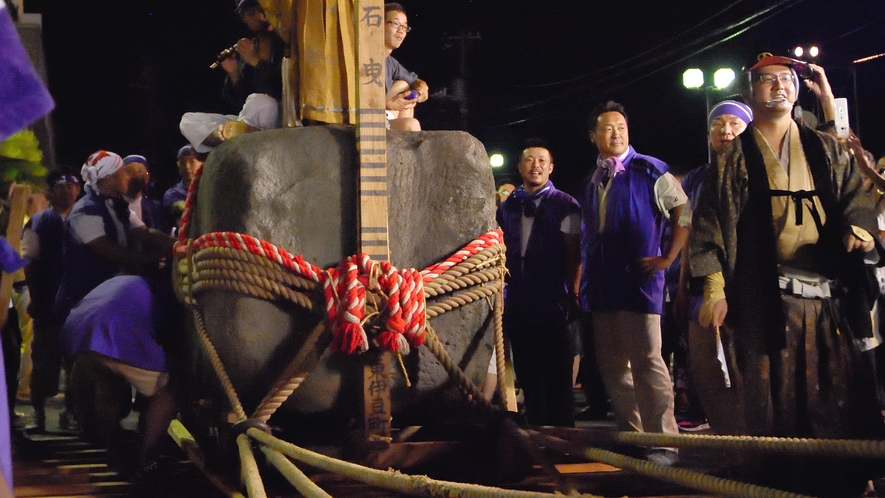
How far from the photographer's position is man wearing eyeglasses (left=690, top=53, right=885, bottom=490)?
331cm

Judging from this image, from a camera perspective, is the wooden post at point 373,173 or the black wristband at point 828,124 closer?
the wooden post at point 373,173

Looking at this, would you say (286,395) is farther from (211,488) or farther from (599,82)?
(599,82)

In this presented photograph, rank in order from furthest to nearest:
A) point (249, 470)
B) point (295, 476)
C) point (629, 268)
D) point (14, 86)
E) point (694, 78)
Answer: point (694, 78) < point (629, 268) < point (249, 470) < point (295, 476) < point (14, 86)

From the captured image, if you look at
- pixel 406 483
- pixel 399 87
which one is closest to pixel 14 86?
pixel 406 483

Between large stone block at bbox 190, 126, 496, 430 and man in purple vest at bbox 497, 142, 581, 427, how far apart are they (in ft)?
4.25

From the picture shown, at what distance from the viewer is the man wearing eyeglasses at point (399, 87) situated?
444cm

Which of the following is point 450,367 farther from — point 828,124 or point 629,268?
point 828,124

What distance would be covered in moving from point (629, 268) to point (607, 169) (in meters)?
0.56

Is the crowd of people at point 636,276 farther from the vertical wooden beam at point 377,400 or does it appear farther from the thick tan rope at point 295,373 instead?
the vertical wooden beam at point 377,400

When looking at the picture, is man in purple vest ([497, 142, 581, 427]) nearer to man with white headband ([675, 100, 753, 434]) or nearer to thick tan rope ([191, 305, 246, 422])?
man with white headband ([675, 100, 753, 434])

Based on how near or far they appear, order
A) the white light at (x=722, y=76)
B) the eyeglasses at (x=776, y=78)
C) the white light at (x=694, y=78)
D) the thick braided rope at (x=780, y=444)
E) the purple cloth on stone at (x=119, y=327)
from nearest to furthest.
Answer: the thick braided rope at (x=780, y=444), the eyeglasses at (x=776, y=78), the purple cloth on stone at (x=119, y=327), the white light at (x=722, y=76), the white light at (x=694, y=78)

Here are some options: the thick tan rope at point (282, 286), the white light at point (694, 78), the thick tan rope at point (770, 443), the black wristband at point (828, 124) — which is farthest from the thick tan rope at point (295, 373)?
the white light at point (694, 78)

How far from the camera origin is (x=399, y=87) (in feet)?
Answer: 14.7

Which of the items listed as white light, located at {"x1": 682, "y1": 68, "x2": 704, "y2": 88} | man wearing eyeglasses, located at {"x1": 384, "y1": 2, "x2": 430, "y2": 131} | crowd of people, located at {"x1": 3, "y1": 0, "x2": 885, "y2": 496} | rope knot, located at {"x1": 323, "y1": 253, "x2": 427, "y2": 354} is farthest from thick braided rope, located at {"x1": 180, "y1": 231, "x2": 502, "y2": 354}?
white light, located at {"x1": 682, "y1": 68, "x2": 704, "y2": 88}
